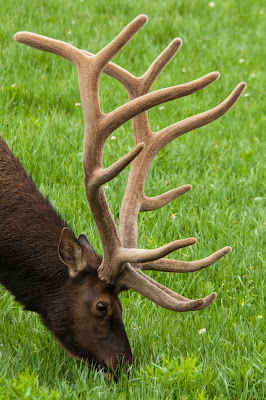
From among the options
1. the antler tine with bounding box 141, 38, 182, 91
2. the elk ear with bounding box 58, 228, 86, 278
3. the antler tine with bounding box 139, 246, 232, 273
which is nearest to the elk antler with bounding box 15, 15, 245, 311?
the antler tine with bounding box 139, 246, 232, 273

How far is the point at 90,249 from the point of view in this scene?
172 inches

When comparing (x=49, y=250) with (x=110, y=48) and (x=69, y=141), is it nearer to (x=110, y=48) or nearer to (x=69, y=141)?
(x=110, y=48)

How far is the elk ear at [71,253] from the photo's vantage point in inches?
158

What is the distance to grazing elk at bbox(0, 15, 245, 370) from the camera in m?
3.98

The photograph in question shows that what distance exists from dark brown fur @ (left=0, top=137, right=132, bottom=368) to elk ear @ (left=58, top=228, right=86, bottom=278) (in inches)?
1.6

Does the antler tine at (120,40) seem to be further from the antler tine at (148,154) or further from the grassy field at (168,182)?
the grassy field at (168,182)

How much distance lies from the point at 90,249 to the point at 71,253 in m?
0.29

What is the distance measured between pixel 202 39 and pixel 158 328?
592cm

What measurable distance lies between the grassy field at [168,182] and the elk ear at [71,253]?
497 millimetres

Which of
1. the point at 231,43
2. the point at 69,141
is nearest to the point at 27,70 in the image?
the point at 69,141

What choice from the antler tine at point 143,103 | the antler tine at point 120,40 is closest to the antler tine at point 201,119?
the antler tine at point 143,103

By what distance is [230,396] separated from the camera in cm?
407

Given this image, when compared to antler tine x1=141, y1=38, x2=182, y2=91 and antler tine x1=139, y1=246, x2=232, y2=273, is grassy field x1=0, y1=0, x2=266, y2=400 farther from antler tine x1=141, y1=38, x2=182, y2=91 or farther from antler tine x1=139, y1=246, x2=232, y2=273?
antler tine x1=141, y1=38, x2=182, y2=91

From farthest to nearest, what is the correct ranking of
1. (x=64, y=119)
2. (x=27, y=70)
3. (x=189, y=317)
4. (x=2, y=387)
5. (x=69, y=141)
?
(x=27, y=70) → (x=64, y=119) → (x=69, y=141) → (x=189, y=317) → (x=2, y=387)
